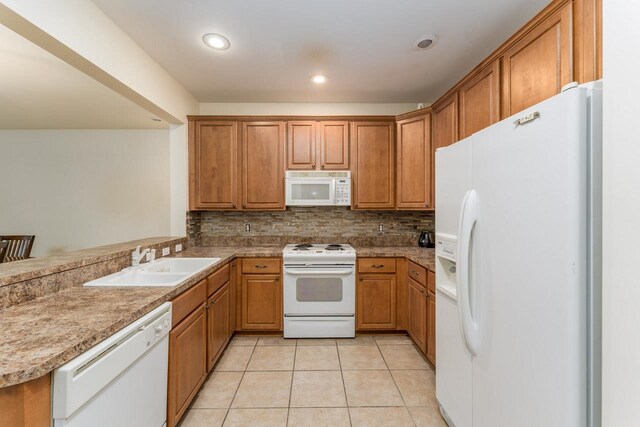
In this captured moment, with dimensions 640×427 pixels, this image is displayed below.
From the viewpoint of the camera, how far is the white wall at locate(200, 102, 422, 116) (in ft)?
10.6

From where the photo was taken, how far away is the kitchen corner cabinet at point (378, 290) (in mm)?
2793

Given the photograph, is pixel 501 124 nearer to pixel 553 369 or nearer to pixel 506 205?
pixel 506 205

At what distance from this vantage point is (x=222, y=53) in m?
2.19

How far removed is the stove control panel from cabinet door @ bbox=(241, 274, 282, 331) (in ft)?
3.40

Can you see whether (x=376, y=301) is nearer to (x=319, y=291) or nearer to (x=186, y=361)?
(x=319, y=291)

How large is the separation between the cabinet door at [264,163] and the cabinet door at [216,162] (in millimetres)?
122

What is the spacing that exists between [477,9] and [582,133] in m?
1.42

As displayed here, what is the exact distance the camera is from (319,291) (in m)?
2.75

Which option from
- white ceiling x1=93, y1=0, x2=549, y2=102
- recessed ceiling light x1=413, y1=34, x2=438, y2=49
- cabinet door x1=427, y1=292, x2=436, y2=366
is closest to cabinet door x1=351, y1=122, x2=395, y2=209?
white ceiling x1=93, y1=0, x2=549, y2=102

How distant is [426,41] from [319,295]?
93.0 inches

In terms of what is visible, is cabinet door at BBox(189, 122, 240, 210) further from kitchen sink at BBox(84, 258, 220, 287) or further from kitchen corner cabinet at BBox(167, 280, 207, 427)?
kitchen corner cabinet at BBox(167, 280, 207, 427)

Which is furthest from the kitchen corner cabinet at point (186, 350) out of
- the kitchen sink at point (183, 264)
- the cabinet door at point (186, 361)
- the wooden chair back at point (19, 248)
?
the wooden chair back at point (19, 248)

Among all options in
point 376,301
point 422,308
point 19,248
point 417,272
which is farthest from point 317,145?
point 19,248

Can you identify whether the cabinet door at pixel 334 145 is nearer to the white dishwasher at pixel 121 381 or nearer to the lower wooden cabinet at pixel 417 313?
the lower wooden cabinet at pixel 417 313
